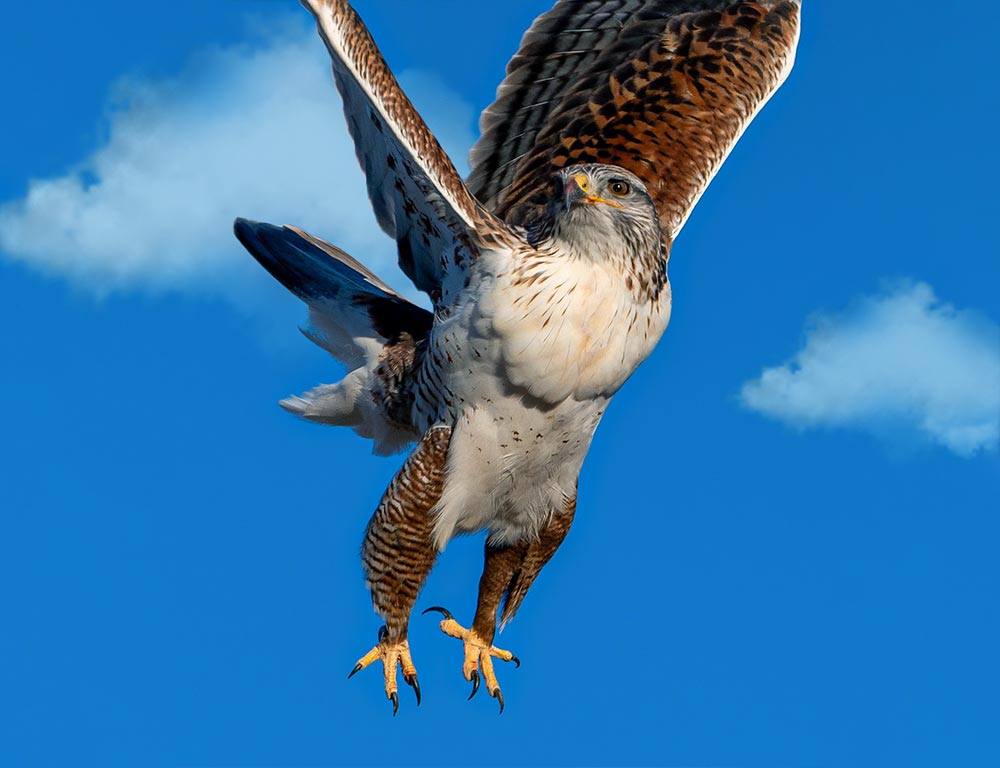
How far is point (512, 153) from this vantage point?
11023 millimetres

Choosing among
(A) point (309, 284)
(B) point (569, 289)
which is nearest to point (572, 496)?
(B) point (569, 289)

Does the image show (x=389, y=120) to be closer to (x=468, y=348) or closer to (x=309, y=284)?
(x=468, y=348)

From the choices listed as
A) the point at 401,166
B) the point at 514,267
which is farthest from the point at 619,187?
the point at 401,166

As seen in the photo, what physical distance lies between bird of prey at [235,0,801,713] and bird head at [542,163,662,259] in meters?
0.01

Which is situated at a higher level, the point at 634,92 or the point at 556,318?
the point at 634,92

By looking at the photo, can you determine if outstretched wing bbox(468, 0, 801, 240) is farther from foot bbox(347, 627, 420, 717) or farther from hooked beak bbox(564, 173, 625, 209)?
foot bbox(347, 627, 420, 717)

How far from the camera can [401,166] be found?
29.8 feet

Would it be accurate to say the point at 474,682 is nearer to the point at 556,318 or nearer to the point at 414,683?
the point at 414,683

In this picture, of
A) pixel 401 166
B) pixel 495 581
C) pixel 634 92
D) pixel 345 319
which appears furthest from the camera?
pixel 634 92

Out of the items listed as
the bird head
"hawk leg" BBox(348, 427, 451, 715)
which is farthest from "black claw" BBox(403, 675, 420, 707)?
the bird head

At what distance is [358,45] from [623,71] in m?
2.83

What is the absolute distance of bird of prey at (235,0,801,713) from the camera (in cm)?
877

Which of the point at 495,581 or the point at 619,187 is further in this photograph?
the point at 495,581

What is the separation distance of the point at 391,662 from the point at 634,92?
4.05 m
